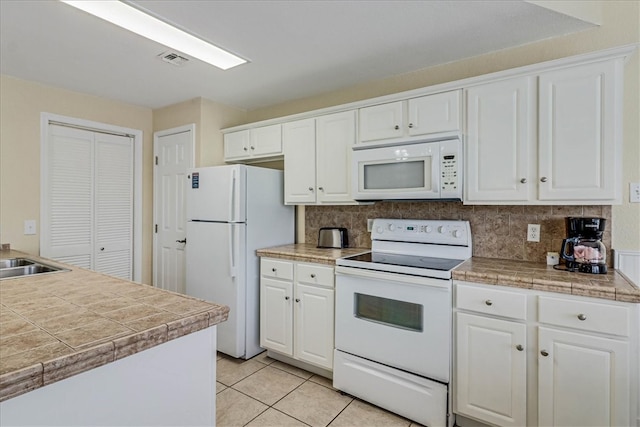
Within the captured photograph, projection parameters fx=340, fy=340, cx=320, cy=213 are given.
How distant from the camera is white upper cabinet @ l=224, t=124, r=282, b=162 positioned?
310 cm

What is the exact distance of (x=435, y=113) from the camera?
2260 millimetres

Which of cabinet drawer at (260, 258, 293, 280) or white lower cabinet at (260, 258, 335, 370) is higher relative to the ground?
cabinet drawer at (260, 258, 293, 280)

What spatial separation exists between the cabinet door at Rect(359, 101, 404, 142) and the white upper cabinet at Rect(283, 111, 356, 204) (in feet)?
0.32

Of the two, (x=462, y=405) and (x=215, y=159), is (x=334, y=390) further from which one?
(x=215, y=159)

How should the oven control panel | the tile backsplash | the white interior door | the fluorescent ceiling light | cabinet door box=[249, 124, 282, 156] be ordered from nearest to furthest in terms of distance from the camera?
the fluorescent ceiling light → the tile backsplash → the oven control panel → cabinet door box=[249, 124, 282, 156] → the white interior door

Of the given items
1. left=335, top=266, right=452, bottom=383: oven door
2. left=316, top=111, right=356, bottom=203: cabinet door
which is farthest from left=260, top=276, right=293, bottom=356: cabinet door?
left=316, top=111, right=356, bottom=203: cabinet door

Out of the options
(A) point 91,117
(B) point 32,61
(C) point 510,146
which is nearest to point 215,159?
(A) point 91,117

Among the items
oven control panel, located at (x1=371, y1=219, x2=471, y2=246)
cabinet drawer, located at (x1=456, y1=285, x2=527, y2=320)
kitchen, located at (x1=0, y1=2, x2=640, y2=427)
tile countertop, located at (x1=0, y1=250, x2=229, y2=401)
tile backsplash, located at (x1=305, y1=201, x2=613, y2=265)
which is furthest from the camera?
oven control panel, located at (x1=371, y1=219, x2=471, y2=246)

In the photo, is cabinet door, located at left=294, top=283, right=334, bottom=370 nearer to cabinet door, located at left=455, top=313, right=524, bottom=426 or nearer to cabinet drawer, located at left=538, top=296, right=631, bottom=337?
cabinet door, located at left=455, top=313, right=524, bottom=426

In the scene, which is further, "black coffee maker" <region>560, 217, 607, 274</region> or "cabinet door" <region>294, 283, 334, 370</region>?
"cabinet door" <region>294, 283, 334, 370</region>

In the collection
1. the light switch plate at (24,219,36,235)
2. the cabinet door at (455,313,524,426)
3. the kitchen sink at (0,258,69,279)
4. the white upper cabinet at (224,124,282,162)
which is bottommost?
the cabinet door at (455,313,524,426)

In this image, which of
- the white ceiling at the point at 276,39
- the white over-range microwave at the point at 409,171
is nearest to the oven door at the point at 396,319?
the white over-range microwave at the point at 409,171

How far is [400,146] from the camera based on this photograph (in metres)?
2.32

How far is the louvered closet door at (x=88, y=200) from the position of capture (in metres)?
3.11
